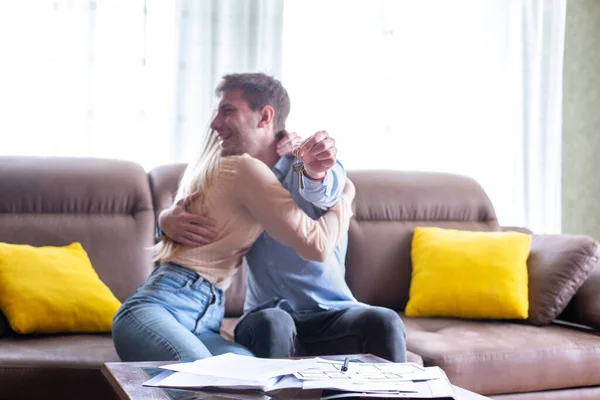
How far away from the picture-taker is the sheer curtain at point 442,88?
3570mm

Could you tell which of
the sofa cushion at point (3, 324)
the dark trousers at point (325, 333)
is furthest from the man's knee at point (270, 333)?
the sofa cushion at point (3, 324)

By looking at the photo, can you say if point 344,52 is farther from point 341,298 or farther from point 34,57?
point 341,298

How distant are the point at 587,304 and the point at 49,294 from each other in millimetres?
1711

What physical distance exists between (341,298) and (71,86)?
1658 mm

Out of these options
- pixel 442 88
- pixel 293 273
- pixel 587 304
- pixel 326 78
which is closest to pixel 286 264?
pixel 293 273

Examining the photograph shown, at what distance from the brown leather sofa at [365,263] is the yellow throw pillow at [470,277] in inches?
2.0

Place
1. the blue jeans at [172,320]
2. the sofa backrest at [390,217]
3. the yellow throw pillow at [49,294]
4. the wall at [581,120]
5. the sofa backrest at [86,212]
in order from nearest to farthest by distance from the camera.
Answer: the blue jeans at [172,320] → the yellow throw pillow at [49,294] → the sofa backrest at [86,212] → the sofa backrest at [390,217] → the wall at [581,120]

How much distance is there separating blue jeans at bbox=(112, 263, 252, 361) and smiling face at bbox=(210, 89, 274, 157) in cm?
35

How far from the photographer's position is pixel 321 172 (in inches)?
70.8

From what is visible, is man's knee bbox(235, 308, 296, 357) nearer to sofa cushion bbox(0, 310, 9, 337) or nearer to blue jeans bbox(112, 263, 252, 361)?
blue jeans bbox(112, 263, 252, 361)

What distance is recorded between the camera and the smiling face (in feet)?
6.64

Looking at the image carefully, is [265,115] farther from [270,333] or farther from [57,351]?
[57,351]

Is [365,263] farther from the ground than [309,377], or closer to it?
closer to it

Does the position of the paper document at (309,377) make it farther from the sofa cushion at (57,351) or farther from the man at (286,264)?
the sofa cushion at (57,351)
